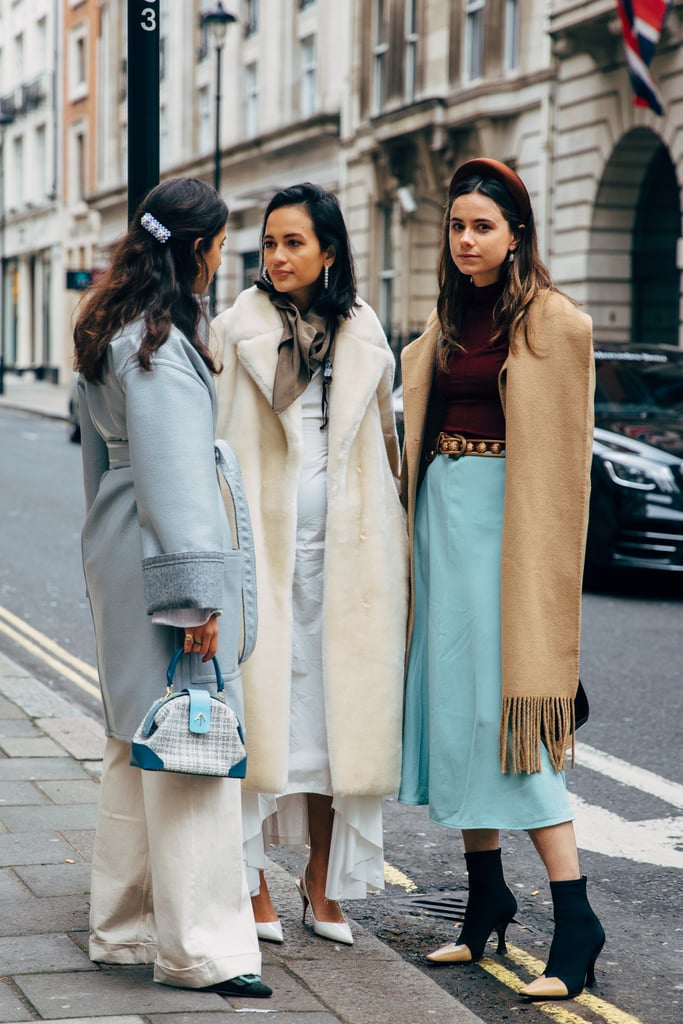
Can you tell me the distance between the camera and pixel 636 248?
909 inches

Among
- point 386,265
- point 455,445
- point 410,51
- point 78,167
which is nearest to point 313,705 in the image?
point 455,445

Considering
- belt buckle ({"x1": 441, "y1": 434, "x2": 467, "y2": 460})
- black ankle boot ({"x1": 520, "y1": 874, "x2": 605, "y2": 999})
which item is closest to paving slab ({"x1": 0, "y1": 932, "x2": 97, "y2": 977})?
black ankle boot ({"x1": 520, "y1": 874, "x2": 605, "y2": 999})

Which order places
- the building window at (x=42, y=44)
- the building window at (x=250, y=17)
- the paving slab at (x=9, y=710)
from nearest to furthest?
the paving slab at (x=9, y=710) → the building window at (x=250, y=17) → the building window at (x=42, y=44)

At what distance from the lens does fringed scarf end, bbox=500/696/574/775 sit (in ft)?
11.2

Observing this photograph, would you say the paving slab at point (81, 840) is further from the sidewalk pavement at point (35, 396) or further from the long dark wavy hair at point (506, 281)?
the sidewalk pavement at point (35, 396)

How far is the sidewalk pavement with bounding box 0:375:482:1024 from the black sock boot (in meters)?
0.17

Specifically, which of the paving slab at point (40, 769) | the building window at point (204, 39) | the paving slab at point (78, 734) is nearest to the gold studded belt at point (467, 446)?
the paving slab at point (40, 769)

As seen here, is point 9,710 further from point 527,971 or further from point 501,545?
point 501,545

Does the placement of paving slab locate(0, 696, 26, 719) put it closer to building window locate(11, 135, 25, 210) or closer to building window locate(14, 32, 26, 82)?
building window locate(11, 135, 25, 210)

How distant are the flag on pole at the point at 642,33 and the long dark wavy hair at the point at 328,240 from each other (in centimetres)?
1597

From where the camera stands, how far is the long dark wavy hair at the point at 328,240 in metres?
3.70

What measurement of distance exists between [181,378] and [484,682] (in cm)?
101

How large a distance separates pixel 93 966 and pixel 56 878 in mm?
647

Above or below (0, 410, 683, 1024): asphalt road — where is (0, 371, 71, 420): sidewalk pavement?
above
